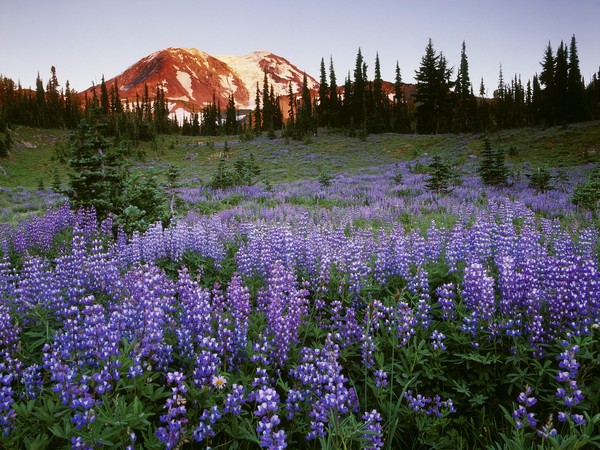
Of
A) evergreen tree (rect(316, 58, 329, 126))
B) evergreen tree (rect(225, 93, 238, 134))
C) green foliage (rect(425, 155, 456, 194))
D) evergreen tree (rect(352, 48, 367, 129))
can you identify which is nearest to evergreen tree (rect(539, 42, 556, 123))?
evergreen tree (rect(352, 48, 367, 129))

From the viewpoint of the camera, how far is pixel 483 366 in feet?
11.6

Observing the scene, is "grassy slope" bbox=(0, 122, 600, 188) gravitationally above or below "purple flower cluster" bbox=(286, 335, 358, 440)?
above

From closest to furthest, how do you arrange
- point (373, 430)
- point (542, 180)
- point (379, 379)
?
point (373, 430), point (379, 379), point (542, 180)

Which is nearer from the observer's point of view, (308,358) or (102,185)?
(308,358)

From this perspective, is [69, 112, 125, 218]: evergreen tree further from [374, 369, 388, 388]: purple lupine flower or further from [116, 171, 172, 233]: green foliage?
[374, 369, 388, 388]: purple lupine flower

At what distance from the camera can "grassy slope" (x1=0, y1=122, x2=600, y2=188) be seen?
30.7 metres

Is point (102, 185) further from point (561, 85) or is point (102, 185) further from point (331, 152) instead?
point (561, 85)

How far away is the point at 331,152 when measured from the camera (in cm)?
4419

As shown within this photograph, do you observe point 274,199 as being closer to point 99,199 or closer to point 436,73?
point 99,199

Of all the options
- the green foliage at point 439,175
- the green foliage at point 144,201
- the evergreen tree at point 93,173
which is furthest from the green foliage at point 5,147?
the green foliage at point 439,175

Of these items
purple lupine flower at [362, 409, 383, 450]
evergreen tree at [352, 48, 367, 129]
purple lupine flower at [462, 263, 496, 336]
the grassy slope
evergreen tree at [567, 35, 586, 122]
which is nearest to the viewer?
purple lupine flower at [362, 409, 383, 450]

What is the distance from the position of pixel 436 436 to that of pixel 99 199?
31.5 ft

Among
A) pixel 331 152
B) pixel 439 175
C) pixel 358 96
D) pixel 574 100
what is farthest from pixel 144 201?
pixel 358 96

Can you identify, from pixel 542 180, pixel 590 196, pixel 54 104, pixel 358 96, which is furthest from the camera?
pixel 54 104
